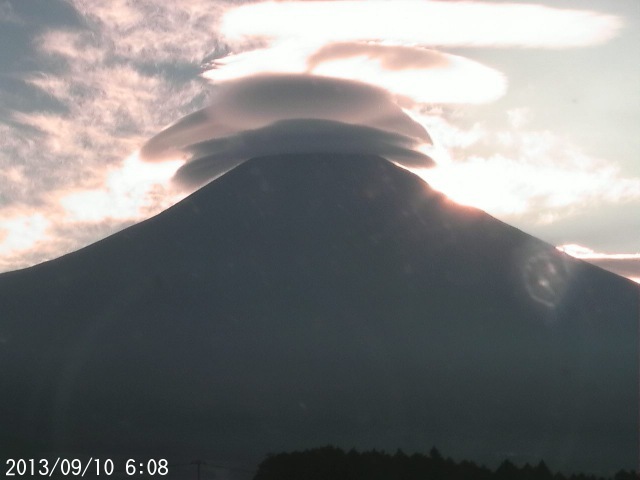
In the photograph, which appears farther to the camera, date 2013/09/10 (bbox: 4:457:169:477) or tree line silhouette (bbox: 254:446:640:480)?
date 2013/09/10 (bbox: 4:457:169:477)

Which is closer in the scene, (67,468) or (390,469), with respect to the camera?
(390,469)

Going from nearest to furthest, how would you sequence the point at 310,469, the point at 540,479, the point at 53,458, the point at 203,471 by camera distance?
the point at 540,479 → the point at 310,469 → the point at 203,471 → the point at 53,458

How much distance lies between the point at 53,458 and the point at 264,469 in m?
130

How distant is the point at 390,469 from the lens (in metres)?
54.8

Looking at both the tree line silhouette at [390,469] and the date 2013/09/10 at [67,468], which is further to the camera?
the date 2013/09/10 at [67,468]

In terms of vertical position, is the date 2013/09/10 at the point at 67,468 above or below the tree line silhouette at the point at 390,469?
above

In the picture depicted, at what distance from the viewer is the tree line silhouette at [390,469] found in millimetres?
49969

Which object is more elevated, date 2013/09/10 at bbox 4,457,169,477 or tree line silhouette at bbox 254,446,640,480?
date 2013/09/10 at bbox 4,457,169,477

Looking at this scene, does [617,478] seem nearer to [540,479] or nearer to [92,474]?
[540,479]

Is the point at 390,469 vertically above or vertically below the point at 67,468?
below

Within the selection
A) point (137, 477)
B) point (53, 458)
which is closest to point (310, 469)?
point (137, 477)

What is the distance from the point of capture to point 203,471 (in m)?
159

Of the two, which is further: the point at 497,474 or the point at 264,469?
Result: the point at 264,469

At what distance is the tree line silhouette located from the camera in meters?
50.0
